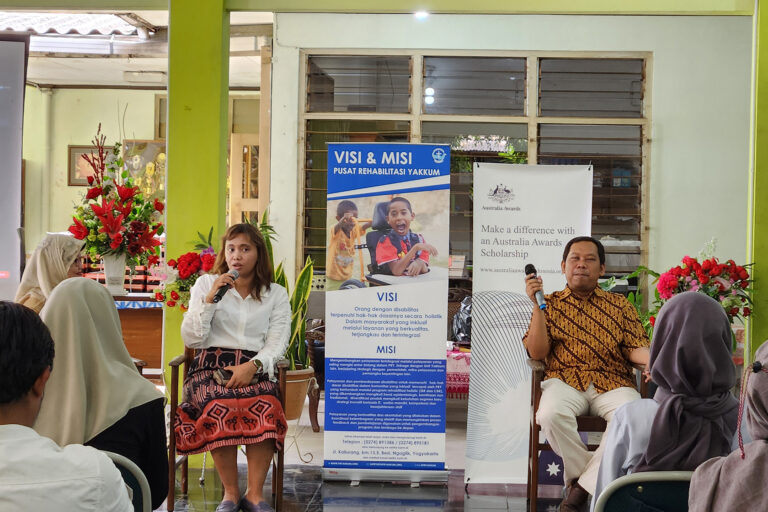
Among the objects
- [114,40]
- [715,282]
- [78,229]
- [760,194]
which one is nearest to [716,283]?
[715,282]

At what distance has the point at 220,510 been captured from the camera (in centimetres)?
409

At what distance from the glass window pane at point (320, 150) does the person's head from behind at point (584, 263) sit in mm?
4488

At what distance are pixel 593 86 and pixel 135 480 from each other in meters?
7.32

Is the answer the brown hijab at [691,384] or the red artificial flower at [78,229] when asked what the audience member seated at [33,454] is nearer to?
the brown hijab at [691,384]

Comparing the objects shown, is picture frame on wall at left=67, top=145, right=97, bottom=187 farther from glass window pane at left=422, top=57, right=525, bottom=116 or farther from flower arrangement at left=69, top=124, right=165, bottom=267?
flower arrangement at left=69, top=124, right=165, bottom=267

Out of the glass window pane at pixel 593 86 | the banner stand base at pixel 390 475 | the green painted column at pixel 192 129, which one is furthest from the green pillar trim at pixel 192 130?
the glass window pane at pixel 593 86

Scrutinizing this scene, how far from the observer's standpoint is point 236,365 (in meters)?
4.29

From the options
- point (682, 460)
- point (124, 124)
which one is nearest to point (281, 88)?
point (124, 124)

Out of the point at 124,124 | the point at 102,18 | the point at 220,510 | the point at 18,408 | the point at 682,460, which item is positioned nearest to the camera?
the point at 18,408

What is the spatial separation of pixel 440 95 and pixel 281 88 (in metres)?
1.59

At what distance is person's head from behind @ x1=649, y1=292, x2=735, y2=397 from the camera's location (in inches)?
101

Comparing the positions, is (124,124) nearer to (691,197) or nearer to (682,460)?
(691,197)

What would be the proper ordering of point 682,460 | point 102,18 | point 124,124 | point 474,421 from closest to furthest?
point 682,460 → point 474,421 → point 102,18 → point 124,124

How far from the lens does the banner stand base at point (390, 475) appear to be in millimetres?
4711
